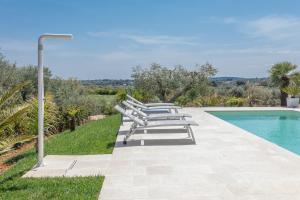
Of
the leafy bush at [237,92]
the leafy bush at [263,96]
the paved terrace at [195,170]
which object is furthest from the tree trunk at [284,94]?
the paved terrace at [195,170]

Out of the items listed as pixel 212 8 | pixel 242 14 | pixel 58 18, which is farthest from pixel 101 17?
A: pixel 242 14

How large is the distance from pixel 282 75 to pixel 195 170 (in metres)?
16.9

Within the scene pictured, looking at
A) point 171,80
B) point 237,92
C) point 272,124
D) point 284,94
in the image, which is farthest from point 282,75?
point 272,124

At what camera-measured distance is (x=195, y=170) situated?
20.3 ft

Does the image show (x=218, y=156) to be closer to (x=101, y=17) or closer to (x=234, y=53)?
(x=101, y=17)

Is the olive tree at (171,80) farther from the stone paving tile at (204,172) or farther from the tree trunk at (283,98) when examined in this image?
the stone paving tile at (204,172)

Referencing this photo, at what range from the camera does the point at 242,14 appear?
21.3 meters

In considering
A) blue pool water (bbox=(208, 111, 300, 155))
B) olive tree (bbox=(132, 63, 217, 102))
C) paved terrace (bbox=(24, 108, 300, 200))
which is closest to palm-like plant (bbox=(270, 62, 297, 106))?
blue pool water (bbox=(208, 111, 300, 155))

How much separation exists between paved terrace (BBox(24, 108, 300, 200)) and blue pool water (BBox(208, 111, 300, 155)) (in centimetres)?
237

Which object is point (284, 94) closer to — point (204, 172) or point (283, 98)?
point (283, 98)

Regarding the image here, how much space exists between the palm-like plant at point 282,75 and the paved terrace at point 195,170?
1293 centimetres

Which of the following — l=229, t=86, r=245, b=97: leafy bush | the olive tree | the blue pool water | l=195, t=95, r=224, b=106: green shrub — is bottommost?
the blue pool water

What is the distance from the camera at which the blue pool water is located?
11.3m

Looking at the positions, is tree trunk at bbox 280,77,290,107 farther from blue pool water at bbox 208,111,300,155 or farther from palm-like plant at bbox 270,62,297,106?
blue pool water at bbox 208,111,300,155
